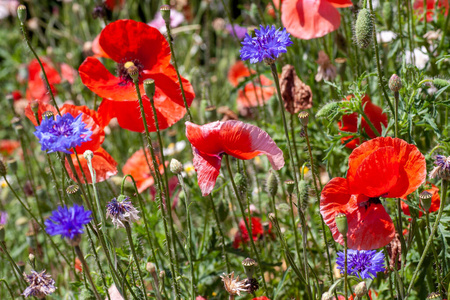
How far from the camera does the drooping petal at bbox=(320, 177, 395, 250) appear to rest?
4.93ft

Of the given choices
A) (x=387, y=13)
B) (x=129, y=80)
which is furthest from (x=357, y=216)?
(x=387, y=13)

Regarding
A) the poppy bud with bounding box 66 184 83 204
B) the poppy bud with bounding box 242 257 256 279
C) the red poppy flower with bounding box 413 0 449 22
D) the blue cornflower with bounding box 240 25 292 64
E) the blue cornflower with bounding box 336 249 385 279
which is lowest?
the blue cornflower with bounding box 336 249 385 279

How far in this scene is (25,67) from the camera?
3.99m

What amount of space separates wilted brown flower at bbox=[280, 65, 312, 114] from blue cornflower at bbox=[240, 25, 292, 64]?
519 mm

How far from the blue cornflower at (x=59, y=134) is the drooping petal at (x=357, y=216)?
0.64 m

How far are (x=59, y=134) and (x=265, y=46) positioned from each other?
0.56m

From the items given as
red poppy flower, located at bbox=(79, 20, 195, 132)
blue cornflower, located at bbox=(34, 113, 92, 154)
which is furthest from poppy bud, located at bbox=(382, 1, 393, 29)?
blue cornflower, located at bbox=(34, 113, 92, 154)

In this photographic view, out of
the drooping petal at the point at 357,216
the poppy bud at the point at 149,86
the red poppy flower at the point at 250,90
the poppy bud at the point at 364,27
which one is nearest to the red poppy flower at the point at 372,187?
the drooping petal at the point at 357,216

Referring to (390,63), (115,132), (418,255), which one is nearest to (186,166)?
(115,132)

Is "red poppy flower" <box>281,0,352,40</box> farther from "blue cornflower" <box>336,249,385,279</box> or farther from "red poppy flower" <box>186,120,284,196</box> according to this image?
"blue cornflower" <box>336,249,385,279</box>

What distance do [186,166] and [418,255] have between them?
135 centimetres

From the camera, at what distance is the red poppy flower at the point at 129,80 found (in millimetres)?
2021

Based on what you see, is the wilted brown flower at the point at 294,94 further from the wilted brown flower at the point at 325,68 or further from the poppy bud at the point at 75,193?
the poppy bud at the point at 75,193

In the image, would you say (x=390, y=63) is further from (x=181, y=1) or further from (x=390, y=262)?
(x=181, y=1)
